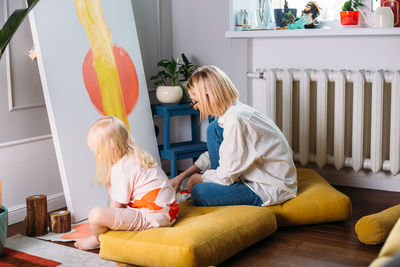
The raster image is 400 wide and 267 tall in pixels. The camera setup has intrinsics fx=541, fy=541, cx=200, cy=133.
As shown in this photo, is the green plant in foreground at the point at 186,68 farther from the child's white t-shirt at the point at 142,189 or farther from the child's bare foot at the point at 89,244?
the child's bare foot at the point at 89,244

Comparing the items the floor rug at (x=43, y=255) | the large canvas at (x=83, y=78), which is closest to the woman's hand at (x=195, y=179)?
the large canvas at (x=83, y=78)

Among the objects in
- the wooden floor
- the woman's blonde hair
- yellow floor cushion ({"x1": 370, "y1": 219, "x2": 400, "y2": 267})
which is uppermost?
the woman's blonde hair

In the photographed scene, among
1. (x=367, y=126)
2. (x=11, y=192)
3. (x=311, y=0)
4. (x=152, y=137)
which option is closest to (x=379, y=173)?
(x=367, y=126)

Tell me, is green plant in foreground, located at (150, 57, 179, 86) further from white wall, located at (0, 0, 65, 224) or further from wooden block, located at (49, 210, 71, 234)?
wooden block, located at (49, 210, 71, 234)

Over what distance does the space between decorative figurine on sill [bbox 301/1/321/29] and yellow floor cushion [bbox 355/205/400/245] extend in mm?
1462

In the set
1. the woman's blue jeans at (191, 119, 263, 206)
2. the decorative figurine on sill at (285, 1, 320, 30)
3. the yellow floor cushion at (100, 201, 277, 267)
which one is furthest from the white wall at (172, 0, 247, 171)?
the yellow floor cushion at (100, 201, 277, 267)

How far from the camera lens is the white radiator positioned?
319 centimetres

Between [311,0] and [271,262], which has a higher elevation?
[311,0]

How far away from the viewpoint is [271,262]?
7.65 ft

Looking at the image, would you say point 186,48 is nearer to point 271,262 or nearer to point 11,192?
point 11,192

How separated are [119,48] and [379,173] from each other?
5.94 ft

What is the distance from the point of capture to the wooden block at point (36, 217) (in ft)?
8.76

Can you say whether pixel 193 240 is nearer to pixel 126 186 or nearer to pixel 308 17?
pixel 126 186

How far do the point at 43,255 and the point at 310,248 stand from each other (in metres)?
1.22
